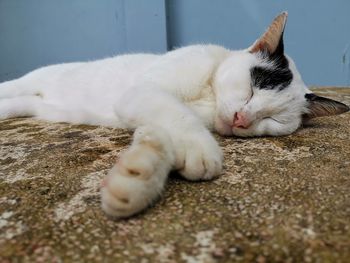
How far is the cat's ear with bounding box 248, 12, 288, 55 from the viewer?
118 centimetres

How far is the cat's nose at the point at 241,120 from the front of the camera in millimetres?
1066

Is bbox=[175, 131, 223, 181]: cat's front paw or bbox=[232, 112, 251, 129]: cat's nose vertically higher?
bbox=[175, 131, 223, 181]: cat's front paw

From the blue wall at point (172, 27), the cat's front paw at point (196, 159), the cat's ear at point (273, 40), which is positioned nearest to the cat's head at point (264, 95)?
the cat's ear at point (273, 40)

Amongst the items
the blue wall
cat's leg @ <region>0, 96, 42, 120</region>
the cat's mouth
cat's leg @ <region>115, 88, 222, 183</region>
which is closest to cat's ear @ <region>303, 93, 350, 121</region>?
the cat's mouth

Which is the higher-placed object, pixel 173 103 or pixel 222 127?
pixel 173 103

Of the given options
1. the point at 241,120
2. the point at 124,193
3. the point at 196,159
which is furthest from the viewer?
the point at 241,120

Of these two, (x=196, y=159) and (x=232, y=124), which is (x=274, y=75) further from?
(x=196, y=159)

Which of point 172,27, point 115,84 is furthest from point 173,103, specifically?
point 172,27

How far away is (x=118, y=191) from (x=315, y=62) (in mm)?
2724

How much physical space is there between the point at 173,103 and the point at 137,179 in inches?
14.4

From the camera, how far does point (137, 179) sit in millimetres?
538

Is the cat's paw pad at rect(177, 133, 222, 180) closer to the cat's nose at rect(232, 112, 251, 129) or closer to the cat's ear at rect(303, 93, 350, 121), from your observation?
the cat's nose at rect(232, 112, 251, 129)

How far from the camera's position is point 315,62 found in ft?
9.27

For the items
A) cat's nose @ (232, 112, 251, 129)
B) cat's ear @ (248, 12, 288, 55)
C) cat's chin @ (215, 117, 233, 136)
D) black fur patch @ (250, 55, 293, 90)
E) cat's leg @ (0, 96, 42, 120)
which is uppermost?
cat's ear @ (248, 12, 288, 55)
